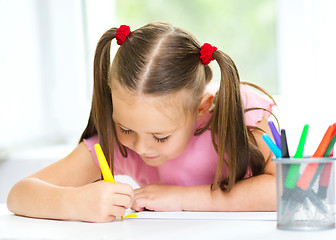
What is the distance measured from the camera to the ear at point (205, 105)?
893mm

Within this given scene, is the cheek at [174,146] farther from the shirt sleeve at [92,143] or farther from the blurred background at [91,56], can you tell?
the blurred background at [91,56]

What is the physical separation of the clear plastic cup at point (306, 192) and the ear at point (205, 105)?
30cm

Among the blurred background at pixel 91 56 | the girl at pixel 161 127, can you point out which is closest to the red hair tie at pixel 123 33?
the girl at pixel 161 127

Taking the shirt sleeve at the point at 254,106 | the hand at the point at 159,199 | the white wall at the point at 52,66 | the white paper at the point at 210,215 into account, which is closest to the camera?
the white paper at the point at 210,215

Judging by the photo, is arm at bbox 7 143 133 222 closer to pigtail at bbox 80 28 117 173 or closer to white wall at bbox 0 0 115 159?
pigtail at bbox 80 28 117 173

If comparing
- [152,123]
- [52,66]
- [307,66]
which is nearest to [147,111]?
[152,123]

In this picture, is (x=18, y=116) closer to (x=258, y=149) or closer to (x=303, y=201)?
(x=258, y=149)

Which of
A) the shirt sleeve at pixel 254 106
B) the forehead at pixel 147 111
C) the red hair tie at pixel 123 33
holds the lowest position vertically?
the shirt sleeve at pixel 254 106

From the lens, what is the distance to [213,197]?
0.83 m

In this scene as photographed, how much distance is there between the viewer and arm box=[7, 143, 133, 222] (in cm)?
74

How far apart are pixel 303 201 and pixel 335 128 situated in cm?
9

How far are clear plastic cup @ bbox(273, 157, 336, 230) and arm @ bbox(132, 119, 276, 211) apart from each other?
0.19 m

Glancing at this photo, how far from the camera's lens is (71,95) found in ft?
5.47

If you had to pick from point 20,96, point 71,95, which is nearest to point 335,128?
point 20,96
